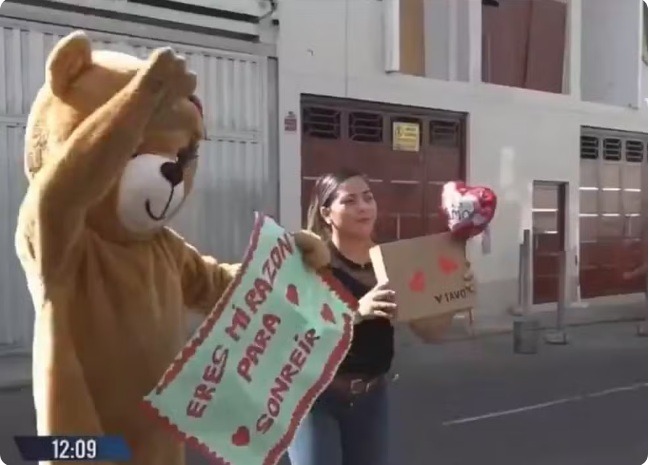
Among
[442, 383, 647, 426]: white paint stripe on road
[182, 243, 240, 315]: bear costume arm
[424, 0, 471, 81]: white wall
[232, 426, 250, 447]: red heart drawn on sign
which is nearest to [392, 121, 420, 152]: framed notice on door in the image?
[424, 0, 471, 81]: white wall

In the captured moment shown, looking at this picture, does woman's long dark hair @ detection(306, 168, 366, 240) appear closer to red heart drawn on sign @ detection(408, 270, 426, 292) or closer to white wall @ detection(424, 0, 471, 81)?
red heart drawn on sign @ detection(408, 270, 426, 292)

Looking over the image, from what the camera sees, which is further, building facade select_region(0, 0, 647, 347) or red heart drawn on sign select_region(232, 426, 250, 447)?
building facade select_region(0, 0, 647, 347)

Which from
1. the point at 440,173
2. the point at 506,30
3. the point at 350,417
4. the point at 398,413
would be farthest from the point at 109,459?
the point at 506,30

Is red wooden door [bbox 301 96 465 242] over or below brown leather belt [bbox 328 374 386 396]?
over

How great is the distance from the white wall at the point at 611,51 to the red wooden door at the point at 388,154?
214 cm

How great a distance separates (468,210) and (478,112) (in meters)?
8.07

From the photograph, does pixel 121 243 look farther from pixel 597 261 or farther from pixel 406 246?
pixel 597 261

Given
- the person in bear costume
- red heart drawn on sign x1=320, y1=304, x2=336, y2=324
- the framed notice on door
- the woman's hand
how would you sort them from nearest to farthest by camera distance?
the person in bear costume
red heart drawn on sign x1=320, y1=304, x2=336, y2=324
the woman's hand
the framed notice on door

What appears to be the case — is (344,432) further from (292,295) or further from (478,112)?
(478,112)

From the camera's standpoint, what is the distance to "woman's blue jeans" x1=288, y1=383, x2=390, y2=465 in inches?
131

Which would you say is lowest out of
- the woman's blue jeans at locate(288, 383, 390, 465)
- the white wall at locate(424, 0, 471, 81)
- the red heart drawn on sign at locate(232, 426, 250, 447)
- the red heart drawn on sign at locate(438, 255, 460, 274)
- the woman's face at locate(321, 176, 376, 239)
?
the woman's blue jeans at locate(288, 383, 390, 465)


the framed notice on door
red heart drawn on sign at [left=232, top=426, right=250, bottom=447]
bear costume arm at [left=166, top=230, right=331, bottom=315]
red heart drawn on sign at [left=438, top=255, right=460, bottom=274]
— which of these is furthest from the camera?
the framed notice on door
